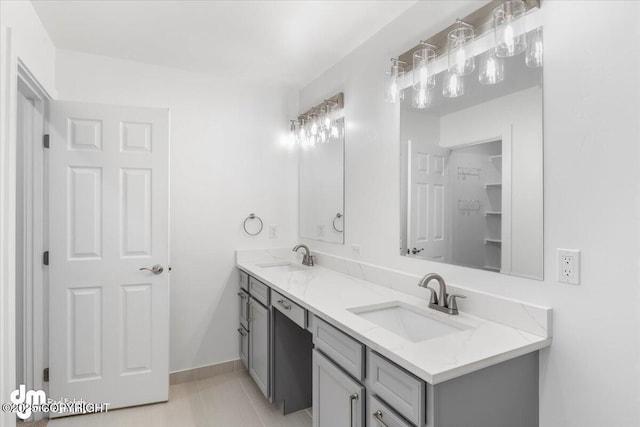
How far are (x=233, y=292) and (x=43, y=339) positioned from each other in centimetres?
128

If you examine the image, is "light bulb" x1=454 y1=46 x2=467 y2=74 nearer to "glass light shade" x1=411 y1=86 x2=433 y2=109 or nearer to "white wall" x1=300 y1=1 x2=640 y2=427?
"glass light shade" x1=411 y1=86 x2=433 y2=109

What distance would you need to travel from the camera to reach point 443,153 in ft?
5.88

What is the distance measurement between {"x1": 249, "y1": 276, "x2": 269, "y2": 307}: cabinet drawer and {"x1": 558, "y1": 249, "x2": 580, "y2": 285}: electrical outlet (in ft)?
5.40

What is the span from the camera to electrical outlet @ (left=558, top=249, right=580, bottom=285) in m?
1.27

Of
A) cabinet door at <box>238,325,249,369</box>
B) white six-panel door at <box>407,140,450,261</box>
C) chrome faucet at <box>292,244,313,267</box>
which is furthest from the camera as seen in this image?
chrome faucet at <box>292,244,313,267</box>

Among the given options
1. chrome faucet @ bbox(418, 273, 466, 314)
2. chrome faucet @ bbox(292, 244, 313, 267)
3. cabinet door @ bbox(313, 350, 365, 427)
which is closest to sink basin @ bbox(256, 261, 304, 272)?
chrome faucet @ bbox(292, 244, 313, 267)

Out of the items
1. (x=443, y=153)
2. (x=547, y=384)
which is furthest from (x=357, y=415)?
(x=443, y=153)

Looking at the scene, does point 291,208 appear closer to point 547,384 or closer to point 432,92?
point 432,92

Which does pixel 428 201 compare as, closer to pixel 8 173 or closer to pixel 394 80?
pixel 394 80

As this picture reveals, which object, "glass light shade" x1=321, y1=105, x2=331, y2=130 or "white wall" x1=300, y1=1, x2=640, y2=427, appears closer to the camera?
"white wall" x1=300, y1=1, x2=640, y2=427

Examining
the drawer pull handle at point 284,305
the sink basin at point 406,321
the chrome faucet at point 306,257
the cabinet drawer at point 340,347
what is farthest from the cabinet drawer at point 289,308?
the chrome faucet at point 306,257

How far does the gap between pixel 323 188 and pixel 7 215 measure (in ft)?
6.33

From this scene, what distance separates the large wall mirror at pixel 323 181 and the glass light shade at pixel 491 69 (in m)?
1.22

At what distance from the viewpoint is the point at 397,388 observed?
1235mm
